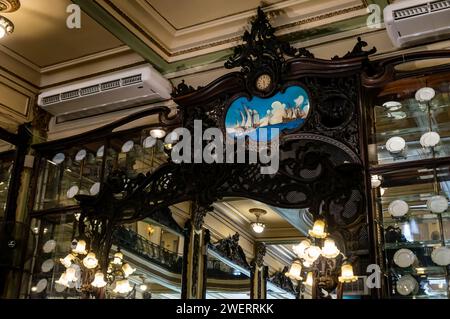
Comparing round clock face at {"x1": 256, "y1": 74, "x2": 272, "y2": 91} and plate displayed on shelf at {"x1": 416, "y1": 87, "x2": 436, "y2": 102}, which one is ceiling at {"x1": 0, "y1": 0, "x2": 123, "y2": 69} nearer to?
round clock face at {"x1": 256, "y1": 74, "x2": 272, "y2": 91}

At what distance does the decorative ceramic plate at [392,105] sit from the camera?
375 centimetres

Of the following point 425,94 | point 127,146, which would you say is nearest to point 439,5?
point 425,94

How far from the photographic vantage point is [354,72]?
379 centimetres

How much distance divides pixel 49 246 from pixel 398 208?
301 cm

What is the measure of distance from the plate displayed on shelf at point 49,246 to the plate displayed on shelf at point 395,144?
2.97 meters

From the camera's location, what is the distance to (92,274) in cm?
442

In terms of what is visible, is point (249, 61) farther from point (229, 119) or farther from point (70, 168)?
point (70, 168)

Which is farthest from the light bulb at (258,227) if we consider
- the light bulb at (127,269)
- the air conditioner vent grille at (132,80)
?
the air conditioner vent grille at (132,80)

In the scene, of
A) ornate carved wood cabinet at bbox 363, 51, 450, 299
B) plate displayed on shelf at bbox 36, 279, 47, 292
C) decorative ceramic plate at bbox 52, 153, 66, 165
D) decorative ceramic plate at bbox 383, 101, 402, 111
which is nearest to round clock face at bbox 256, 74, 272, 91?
ornate carved wood cabinet at bbox 363, 51, 450, 299

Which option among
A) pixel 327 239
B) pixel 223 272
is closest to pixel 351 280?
pixel 327 239

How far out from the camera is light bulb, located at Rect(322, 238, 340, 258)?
11.4ft

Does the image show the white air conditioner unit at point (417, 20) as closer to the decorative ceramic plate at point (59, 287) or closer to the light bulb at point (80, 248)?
the light bulb at point (80, 248)

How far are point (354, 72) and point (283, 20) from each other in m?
0.86

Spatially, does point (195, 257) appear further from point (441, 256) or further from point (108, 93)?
point (441, 256)
